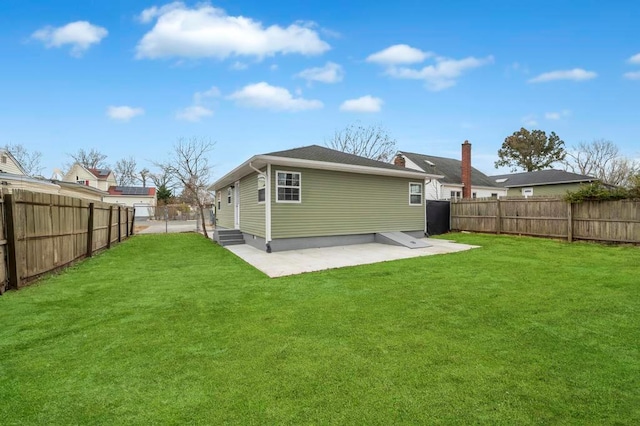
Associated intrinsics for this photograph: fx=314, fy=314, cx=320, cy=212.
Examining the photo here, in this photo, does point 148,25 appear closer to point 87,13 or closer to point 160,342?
point 87,13

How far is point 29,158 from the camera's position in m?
37.1

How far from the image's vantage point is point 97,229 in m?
9.80

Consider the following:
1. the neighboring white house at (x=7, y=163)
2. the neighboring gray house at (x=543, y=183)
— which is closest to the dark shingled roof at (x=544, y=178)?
the neighboring gray house at (x=543, y=183)

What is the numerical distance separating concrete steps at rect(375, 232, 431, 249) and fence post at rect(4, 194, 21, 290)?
32.4ft

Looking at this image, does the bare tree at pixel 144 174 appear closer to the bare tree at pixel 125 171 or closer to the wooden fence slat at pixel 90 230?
the bare tree at pixel 125 171

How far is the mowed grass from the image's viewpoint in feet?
6.93

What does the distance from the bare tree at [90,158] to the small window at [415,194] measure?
1771 inches

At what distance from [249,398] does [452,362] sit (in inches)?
68.1

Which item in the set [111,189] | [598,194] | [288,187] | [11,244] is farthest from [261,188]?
[111,189]

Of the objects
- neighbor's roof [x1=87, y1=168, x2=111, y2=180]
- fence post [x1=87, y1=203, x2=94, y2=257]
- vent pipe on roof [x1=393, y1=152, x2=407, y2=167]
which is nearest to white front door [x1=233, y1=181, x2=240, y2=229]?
fence post [x1=87, y1=203, x2=94, y2=257]

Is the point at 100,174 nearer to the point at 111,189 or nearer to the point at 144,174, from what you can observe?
the point at 111,189

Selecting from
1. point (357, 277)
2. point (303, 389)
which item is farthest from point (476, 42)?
point (303, 389)

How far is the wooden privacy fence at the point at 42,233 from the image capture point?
17.0ft

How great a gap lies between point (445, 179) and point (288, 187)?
15198mm
